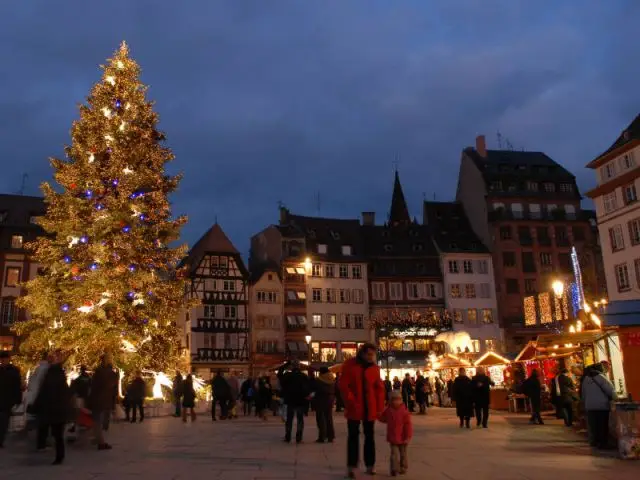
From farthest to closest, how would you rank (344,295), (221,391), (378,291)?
(378,291)
(344,295)
(221,391)

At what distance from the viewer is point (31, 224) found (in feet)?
187

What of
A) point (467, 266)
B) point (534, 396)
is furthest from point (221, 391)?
point (467, 266)

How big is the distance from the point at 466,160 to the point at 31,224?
4016 cm

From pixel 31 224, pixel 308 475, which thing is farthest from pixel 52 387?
pixel 31 224

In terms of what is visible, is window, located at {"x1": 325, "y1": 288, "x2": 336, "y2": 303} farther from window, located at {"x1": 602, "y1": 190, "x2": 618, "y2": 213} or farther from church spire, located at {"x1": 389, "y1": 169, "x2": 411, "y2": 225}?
window, located at {"x1": 602, "y1": 190, "x2": 618, "y2": 213}

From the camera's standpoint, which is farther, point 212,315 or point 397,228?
point 397,228

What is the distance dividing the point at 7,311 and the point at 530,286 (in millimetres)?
44091

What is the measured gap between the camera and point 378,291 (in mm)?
62531

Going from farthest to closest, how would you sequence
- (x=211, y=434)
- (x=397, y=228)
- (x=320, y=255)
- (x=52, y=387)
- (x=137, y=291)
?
(x=397, y=228), (x=320, y=255), (x=137, y=291), (x=211, y=434), (x=52, y=387)

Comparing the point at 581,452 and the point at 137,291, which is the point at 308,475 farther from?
the point at 137,291

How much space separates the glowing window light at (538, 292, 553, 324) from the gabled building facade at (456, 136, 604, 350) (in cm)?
3651

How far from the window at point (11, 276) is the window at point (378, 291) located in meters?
30.0

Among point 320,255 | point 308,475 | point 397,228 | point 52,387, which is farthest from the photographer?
point 397,228

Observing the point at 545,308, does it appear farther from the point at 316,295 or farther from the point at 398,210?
the point at 398,210
